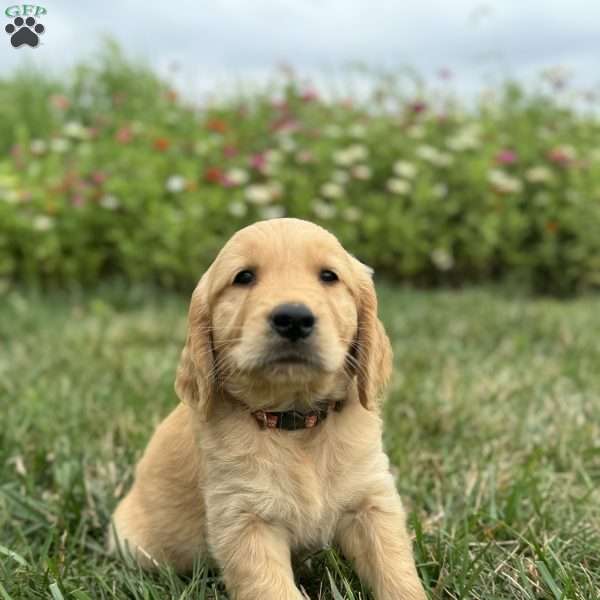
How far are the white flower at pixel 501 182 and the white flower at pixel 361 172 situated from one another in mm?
1322

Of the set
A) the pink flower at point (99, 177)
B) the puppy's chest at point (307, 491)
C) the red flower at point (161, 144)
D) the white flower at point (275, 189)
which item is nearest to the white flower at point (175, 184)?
the red flower at point (161, 144)

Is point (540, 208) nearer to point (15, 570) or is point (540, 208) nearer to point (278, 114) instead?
point (278, 114)

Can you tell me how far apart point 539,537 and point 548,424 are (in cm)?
123

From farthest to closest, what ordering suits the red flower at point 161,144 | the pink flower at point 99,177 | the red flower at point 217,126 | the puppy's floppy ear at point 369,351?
the red flower at point 217,126
the red flower at point 161,144
the pink flower at point 99,177
the puppy's floppy ear at point 369,351

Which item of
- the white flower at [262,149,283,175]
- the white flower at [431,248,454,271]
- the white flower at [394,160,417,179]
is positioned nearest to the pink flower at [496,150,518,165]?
the white flower at [394,160,417,179]

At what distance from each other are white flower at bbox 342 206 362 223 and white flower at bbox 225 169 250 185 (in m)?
1.09

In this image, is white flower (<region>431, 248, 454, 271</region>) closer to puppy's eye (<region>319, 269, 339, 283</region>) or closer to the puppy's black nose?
puppy's eye (<region>319, 269, 339, 283</region>)

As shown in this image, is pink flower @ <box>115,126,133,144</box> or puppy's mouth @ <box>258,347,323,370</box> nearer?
puppy's mouth @ <box>258,347,323,370</box>

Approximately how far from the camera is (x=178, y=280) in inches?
316

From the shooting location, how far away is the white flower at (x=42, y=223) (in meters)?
7.16

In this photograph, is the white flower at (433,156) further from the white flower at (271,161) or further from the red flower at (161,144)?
the red flower at (161,144)

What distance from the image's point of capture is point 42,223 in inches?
282

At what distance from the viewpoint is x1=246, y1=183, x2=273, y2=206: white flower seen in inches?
302

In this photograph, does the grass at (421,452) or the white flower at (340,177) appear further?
the white flower at (340,177)
